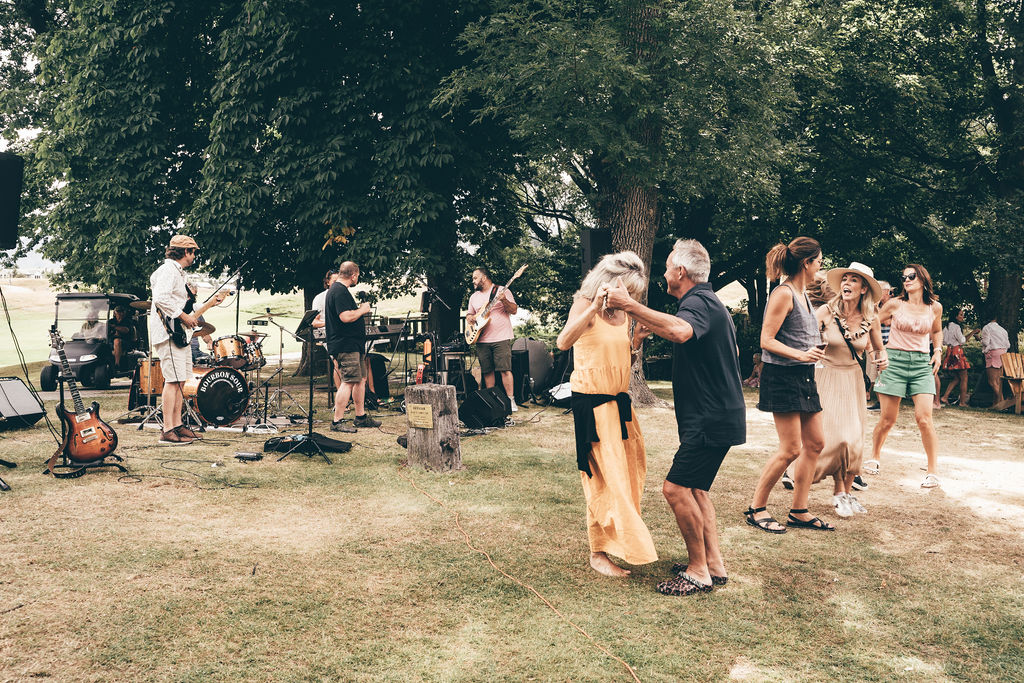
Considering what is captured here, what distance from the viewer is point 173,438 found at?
8.42 meters

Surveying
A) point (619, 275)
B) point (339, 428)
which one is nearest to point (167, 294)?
point (339, 428)

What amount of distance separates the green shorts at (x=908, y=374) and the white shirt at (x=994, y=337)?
30.7 ft

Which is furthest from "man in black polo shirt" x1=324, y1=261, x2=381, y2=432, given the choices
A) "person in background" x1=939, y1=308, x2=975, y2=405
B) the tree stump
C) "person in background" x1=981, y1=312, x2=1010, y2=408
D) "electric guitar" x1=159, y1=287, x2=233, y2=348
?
"person in background" x1=981, y1=312, x2=1010, y2=408

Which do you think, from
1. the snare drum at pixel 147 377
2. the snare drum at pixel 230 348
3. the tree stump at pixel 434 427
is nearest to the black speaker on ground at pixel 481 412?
the tree stump at pixel 434 427

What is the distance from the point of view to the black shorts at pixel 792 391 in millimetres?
5293

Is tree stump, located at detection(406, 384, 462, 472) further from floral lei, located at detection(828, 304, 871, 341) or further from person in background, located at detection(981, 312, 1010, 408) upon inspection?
person in background, located at detection(981, 312, 1010, 408)

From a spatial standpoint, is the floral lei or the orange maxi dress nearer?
the orange maxi dress

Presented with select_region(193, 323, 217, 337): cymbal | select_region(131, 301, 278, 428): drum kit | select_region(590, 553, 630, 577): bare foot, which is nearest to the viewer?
select_region(590, 553, 630, 577): bare foot

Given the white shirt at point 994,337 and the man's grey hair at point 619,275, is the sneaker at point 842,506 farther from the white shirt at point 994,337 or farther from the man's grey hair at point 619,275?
the white shirt at point 994,337

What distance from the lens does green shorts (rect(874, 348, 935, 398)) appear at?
685cm

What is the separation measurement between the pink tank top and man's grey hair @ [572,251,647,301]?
3.73m

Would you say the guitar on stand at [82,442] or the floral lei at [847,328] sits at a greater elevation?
the floral lei at [847,328]

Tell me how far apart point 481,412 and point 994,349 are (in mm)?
10690

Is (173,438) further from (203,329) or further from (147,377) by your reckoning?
(147,377)
